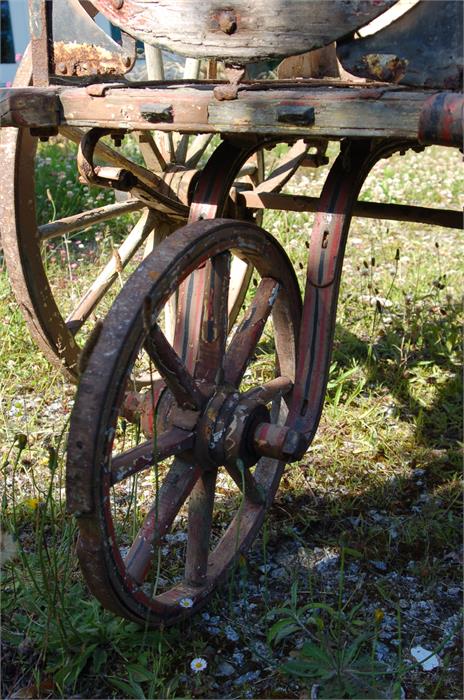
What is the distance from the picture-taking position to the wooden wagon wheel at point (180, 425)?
5.50 ft

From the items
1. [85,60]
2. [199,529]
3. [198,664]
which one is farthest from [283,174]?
[198,664]

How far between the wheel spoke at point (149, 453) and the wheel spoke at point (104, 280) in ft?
3.40

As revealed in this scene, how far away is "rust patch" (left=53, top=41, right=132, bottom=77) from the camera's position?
2.34 meters

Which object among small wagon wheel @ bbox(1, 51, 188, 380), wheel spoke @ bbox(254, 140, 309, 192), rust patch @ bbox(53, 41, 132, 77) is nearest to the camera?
rust patch @ bbox(53, 41, 132, 77)

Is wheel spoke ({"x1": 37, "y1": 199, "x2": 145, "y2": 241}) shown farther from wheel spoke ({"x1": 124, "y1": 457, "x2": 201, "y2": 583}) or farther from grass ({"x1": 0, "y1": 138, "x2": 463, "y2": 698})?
wheel spoke ({"x1": 124, "y1": 457, "x2": 201, "y2": 583})

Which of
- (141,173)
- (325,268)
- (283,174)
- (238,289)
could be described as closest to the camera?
(325,268)

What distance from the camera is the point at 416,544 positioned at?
2.41 meters

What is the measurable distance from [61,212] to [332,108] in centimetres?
299

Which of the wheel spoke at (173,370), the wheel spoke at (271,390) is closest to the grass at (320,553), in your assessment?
the wheel spoke at (173,370)

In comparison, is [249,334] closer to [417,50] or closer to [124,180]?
[124,180]

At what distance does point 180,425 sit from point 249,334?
1.08ft

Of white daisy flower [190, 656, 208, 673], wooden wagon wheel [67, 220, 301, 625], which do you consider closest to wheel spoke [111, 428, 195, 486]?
wooden wagon wheel [67, 220, 301, 625]

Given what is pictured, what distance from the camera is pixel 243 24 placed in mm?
1883

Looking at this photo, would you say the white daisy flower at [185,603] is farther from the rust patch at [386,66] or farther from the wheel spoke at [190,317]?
the rust patch at [386,66]
